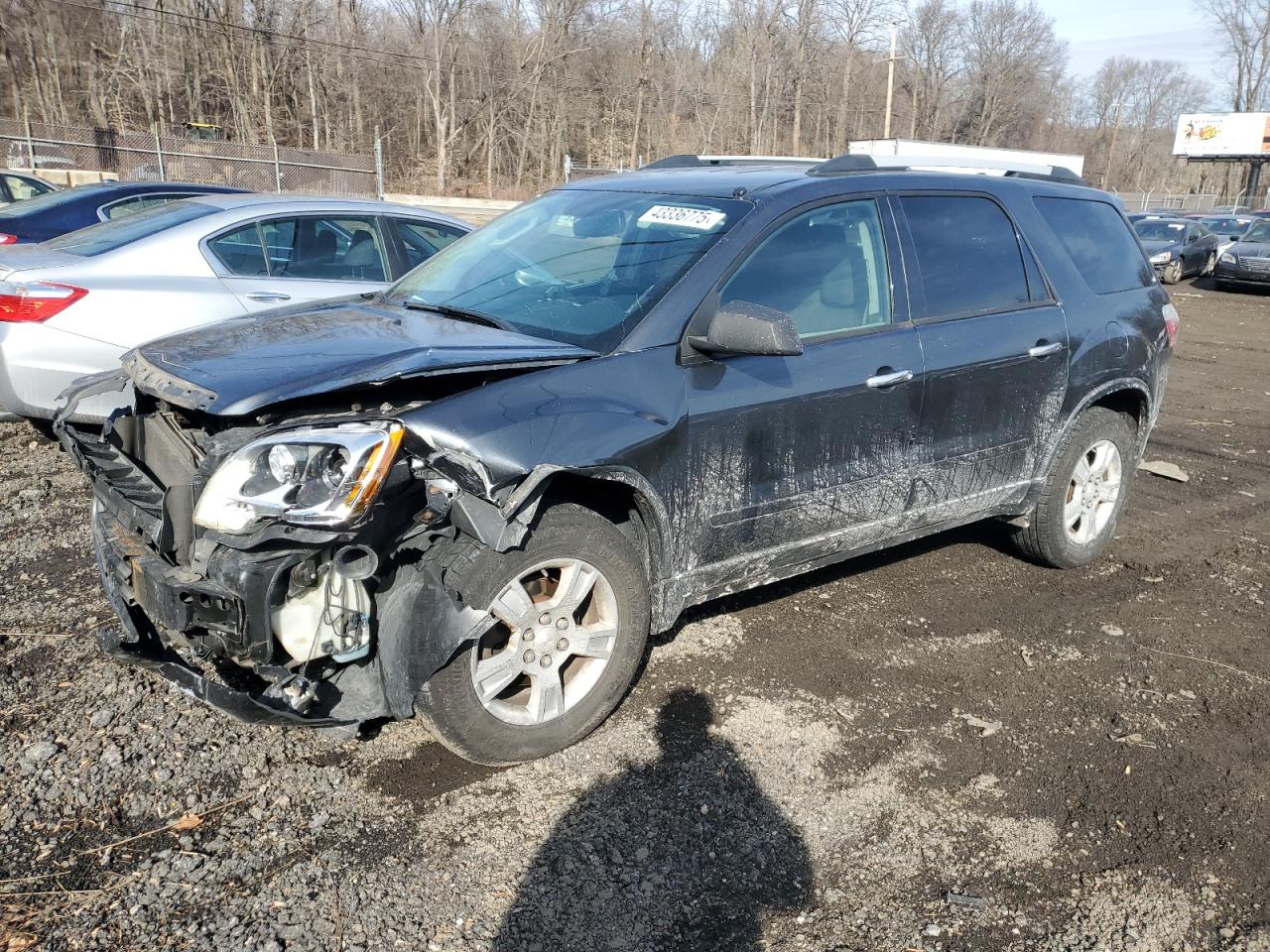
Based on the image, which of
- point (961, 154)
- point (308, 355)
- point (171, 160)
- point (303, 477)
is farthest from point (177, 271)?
point (171, 160)

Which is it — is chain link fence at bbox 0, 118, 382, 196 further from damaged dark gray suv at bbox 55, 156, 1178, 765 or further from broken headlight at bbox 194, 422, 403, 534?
broken headlight at bbox 194, 422, 403, 534

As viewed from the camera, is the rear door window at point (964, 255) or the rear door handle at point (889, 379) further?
the rear door window at point (964, 255)

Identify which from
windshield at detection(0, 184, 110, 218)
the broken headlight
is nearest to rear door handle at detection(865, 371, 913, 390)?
the broken headlight

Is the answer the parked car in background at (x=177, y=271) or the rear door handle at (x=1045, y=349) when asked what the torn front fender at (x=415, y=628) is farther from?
the rear door handle at (x=1045, y=349)

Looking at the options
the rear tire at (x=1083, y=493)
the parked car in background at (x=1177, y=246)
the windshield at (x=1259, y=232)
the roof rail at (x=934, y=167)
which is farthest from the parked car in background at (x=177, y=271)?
the windshield at (x=1259, y=232)

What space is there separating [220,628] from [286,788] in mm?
680

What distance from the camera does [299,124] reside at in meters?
47.7

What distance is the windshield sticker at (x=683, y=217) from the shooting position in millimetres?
3668

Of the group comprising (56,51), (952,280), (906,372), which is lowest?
(906,372)

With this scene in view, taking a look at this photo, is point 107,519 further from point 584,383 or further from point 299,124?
point 299,124

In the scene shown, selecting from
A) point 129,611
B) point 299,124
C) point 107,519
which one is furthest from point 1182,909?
point 299,124

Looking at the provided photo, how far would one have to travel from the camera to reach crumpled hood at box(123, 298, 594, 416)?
278 centimetres

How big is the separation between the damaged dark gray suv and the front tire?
11 mm

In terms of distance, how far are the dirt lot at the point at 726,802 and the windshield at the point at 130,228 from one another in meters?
2.24
